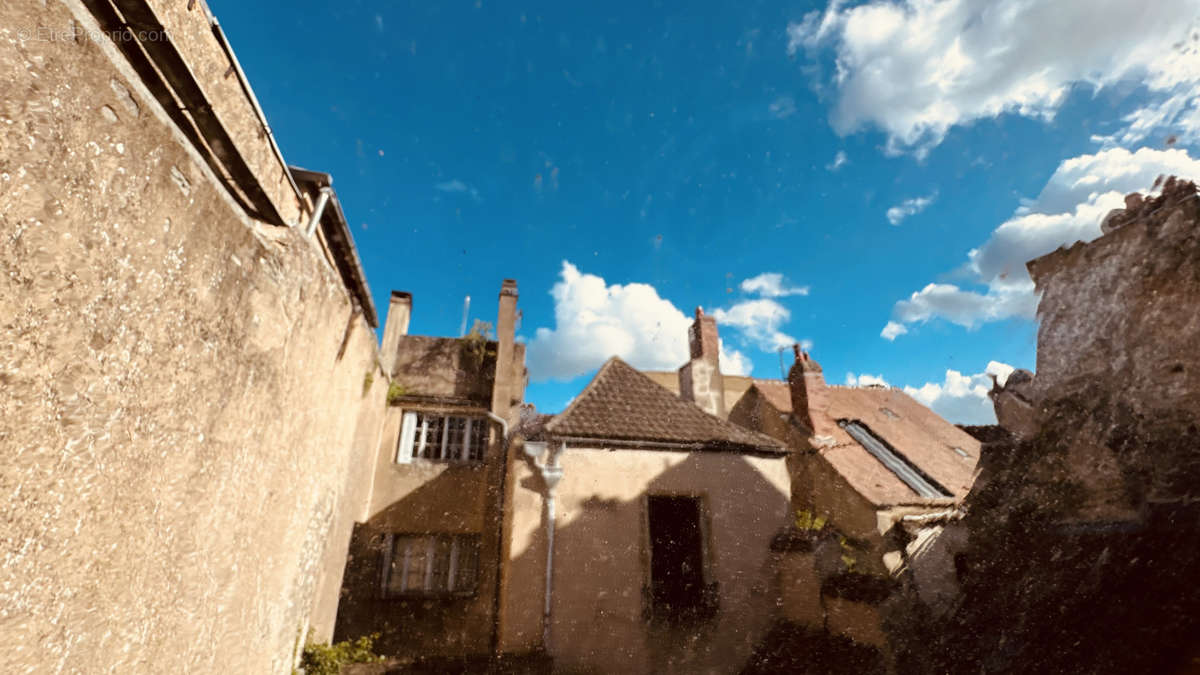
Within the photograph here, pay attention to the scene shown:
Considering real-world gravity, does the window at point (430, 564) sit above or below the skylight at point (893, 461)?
below

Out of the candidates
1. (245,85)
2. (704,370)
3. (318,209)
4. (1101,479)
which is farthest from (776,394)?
(245,85)

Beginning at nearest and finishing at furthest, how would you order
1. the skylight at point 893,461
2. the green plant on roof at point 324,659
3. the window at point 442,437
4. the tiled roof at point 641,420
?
the green plant on roof at point 324,659, the tiled roof at point 641,420, the skylight at point 893,461, the window at point 442,437

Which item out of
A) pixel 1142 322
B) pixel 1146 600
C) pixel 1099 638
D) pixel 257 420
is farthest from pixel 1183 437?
pixel 257 420

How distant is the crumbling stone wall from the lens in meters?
3.89

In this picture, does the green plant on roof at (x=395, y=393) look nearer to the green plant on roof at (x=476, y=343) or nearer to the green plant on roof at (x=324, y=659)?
the green plant on roof at (x=476, y=343)

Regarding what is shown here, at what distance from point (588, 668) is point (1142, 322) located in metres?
8.02

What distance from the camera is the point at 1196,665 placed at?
123 inches

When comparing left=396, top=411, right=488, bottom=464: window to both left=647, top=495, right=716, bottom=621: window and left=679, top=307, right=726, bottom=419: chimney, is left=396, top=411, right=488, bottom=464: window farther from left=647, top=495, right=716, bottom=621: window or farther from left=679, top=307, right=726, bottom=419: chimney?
left=679, top=307, right=726, bottom=419: chimney

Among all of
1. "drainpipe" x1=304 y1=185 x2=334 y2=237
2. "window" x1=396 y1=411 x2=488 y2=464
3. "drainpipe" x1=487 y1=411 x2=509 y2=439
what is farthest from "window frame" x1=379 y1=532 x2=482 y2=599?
"drainpipe" x1=304 y1=185 x2=334 y2=237

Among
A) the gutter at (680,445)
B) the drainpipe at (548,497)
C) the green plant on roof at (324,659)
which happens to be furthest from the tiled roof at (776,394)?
the green plant on roof at (324,659)

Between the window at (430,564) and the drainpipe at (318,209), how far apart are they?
7698 millimetres

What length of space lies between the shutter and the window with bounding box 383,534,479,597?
1.63 metres

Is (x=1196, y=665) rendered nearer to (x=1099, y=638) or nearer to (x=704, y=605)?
(x=1099, y=638)

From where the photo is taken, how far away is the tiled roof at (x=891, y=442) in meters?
10.7
